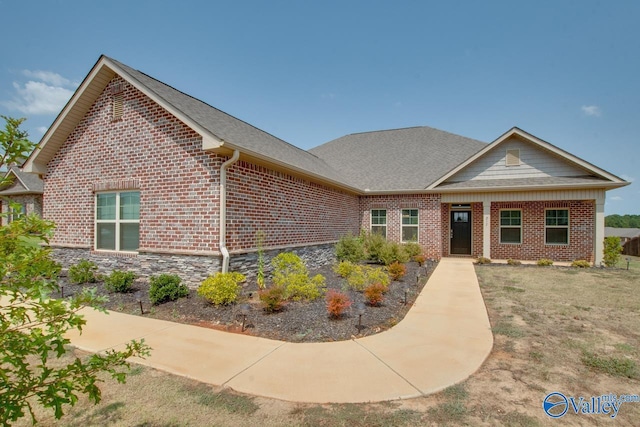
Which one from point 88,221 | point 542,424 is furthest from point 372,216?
point 542,424

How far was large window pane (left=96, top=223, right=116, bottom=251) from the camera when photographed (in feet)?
29.7

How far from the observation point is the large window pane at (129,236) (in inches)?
340

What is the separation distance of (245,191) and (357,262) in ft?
19.9

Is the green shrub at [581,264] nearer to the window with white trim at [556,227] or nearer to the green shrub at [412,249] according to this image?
the window with white trim at [556,227]

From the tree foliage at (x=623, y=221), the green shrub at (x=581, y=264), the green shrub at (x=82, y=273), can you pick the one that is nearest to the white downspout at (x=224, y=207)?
the green shrub at (x=82, y=273)

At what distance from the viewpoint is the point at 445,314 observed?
627cm

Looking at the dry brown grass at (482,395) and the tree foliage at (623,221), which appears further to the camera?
the tree foliage at (623,221)

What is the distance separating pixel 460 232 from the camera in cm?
1559

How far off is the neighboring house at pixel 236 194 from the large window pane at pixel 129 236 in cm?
3

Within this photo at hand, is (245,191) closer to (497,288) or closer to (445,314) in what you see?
(445,314)

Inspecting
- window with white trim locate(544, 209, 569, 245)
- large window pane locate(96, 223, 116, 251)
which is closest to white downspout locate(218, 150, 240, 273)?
large window pane locate(96, 223, 116, 251)

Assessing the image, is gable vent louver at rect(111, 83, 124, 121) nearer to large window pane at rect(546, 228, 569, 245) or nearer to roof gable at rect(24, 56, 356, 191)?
roof gable at rect(24, 56, 356, 191)

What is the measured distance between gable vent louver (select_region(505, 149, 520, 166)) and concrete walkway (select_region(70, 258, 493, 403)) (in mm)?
9973

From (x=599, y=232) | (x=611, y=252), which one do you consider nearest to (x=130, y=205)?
(x=599, y=232)
